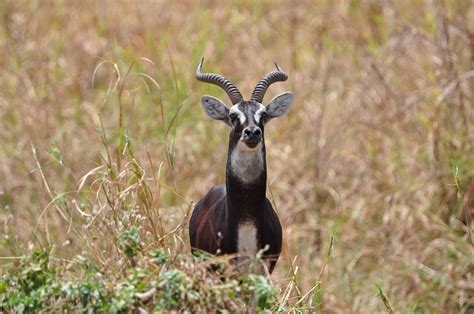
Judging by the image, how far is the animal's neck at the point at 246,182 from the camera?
5934mm

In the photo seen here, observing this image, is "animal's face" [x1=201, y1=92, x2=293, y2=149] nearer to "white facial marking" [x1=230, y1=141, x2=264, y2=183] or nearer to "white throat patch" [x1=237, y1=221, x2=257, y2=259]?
"white facial marking" [x1=230, y1=141, x2=264, y2=183]

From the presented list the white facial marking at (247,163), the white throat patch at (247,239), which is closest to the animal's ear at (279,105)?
the white facial marking at (247,163)

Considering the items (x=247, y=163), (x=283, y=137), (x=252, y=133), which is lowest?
(x=283, y=137)

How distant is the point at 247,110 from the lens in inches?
235

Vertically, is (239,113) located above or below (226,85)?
below

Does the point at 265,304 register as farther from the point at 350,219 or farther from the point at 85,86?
the point at 85,86

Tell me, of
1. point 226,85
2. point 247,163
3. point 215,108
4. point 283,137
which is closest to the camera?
point 247,163

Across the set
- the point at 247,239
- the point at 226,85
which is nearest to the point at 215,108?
the point at 226,85

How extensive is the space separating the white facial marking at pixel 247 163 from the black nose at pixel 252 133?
14cm

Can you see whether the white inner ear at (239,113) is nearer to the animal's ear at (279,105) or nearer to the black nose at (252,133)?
the black nose at (252,133)

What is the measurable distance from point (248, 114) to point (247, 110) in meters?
0.03

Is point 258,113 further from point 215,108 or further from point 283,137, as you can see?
point 283,137

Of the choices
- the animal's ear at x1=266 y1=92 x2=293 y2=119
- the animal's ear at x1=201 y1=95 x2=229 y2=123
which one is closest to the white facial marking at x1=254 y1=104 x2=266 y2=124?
the animal's ear at x1=266 y1=92 x2=293 y2=119

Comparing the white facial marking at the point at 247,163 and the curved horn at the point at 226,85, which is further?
the curved horn at the point at 226,85
